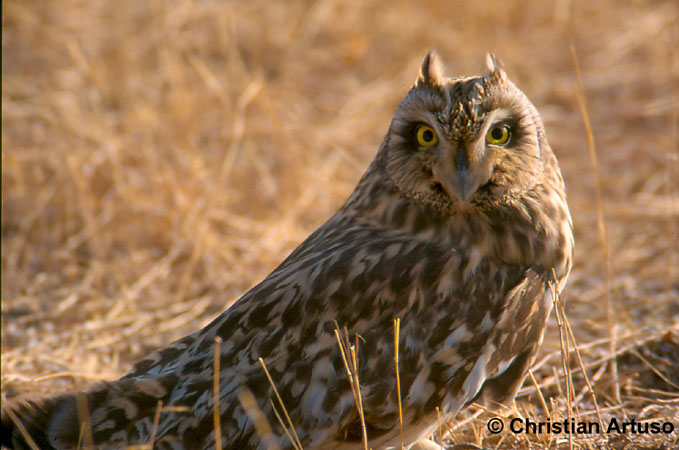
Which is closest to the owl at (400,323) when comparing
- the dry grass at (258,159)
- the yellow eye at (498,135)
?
the yellow eye at (498,135)

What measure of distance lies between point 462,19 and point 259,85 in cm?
339

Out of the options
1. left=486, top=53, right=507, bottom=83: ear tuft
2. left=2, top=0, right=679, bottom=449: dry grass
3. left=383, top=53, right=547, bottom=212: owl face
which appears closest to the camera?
left=383, top=53, right=547, bottom=212: owl face

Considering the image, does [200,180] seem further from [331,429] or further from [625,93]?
[625,93]

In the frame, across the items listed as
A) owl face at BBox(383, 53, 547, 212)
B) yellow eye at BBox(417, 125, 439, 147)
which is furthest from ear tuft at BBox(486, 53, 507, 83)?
yellow eye at BBox(417, 125, 439, 147)

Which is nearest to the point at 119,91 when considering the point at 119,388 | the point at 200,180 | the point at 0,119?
the point at 0,119

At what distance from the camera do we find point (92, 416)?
255 cm

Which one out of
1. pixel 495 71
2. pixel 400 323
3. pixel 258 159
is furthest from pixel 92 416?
pixel 258 159

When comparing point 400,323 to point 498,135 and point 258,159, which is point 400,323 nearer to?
point 498,135

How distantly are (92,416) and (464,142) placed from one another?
139cm

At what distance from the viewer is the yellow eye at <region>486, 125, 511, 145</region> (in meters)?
2.50

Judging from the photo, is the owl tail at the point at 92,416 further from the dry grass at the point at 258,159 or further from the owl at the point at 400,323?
the dry grass at the point at 258,159

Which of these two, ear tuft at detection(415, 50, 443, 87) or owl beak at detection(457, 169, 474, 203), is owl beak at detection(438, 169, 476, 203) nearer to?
owl beak at detection(457, 169, 474, 203)

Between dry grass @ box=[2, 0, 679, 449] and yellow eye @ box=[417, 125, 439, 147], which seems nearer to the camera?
yellow eye @ box=[417, 125, 439, 147]

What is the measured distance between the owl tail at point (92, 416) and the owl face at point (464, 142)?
993 millimetres
